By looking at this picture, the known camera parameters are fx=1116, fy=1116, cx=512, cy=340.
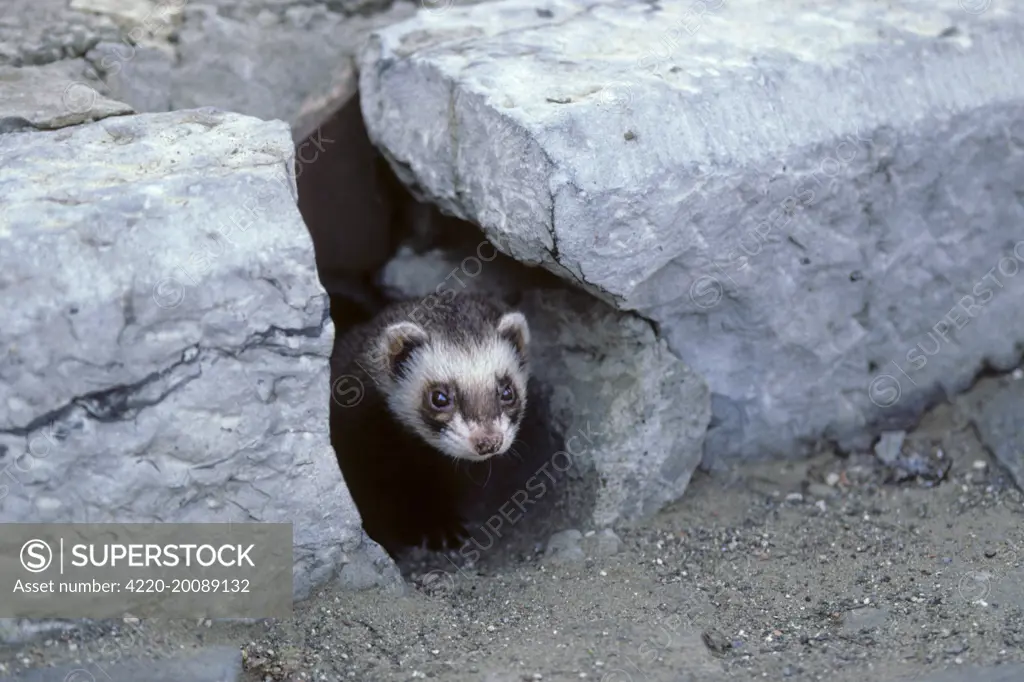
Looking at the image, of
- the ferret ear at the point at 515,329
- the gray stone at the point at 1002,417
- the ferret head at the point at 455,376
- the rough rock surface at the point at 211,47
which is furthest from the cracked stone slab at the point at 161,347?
the gray stone at the point at 1002,417

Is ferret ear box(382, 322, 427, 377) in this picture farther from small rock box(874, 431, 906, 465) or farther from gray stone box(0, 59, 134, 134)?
small rock box(874, 431, 906, 465)

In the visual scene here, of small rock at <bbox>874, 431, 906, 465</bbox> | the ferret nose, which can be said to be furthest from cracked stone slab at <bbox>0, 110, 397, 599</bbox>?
small rock at <bbox>874, 431, 906, 465</bbox>

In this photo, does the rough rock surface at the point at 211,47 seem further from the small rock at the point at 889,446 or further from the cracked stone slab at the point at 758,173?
the small rock at the point at 889,446

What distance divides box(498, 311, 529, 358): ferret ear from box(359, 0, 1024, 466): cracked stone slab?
1.29 ft

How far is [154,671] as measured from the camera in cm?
292

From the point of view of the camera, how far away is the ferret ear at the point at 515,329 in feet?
13.3

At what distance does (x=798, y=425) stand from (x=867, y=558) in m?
0.67

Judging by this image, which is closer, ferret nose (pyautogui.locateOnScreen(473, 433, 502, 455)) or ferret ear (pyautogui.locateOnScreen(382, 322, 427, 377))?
ferret nose (pyautogui.locateOnScreen(473, 433, 502, 455))

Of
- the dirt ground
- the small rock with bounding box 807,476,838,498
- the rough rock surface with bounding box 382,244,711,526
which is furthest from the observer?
the small rock with bounding box 807,476,838,498

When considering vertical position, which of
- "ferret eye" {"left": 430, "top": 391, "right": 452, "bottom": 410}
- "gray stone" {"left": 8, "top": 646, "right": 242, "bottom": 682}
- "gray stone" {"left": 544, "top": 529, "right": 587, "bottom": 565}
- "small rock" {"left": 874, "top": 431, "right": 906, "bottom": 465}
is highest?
"gray stone" {"left": 8, "top": 646, "right": 242, "bottom": 682}

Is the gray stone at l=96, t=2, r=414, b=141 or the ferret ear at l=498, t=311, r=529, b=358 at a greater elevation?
the gray stone at l=96, t=2, r=414, b=141

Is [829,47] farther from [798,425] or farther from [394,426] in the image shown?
[394,426]

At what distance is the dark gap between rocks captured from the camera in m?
4.18

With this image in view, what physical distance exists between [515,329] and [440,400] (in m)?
0.38
